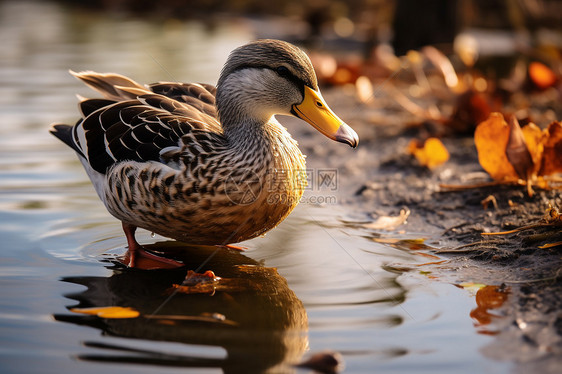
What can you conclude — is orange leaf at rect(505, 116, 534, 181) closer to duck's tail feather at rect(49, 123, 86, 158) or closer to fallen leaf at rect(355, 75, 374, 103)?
fallen leaf at rect(355, 75, 374, 103)

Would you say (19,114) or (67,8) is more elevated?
(67,8)

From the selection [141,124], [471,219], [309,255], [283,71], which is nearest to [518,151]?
[471,219]

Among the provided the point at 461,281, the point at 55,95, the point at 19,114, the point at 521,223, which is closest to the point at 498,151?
the point at 521,223

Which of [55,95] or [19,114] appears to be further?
[55,95]

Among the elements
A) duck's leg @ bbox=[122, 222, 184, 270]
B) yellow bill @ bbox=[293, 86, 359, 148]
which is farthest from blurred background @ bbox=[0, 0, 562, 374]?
yellow bill @ bbox=[293, 86, 359, 148]

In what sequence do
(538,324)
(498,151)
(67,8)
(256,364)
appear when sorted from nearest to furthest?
(256,364) < (538,324) < (498,151) < (67,8)

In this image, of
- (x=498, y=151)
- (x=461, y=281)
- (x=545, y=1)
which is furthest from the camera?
(x=545, y=1)

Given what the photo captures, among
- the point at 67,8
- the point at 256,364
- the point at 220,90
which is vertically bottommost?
the point at 256,364

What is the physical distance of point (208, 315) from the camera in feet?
10.6

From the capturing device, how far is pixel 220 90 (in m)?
4.18

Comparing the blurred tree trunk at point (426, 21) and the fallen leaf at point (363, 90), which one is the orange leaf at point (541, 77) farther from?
the blurred tree trunk at point (426, 21)

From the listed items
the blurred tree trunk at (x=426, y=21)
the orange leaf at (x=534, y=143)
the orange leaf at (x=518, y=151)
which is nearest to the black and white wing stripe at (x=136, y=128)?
the orange leaf at (x=518, y=151)

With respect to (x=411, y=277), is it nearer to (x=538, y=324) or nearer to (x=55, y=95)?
(x=538, y=324)

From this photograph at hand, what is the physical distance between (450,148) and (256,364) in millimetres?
3846
